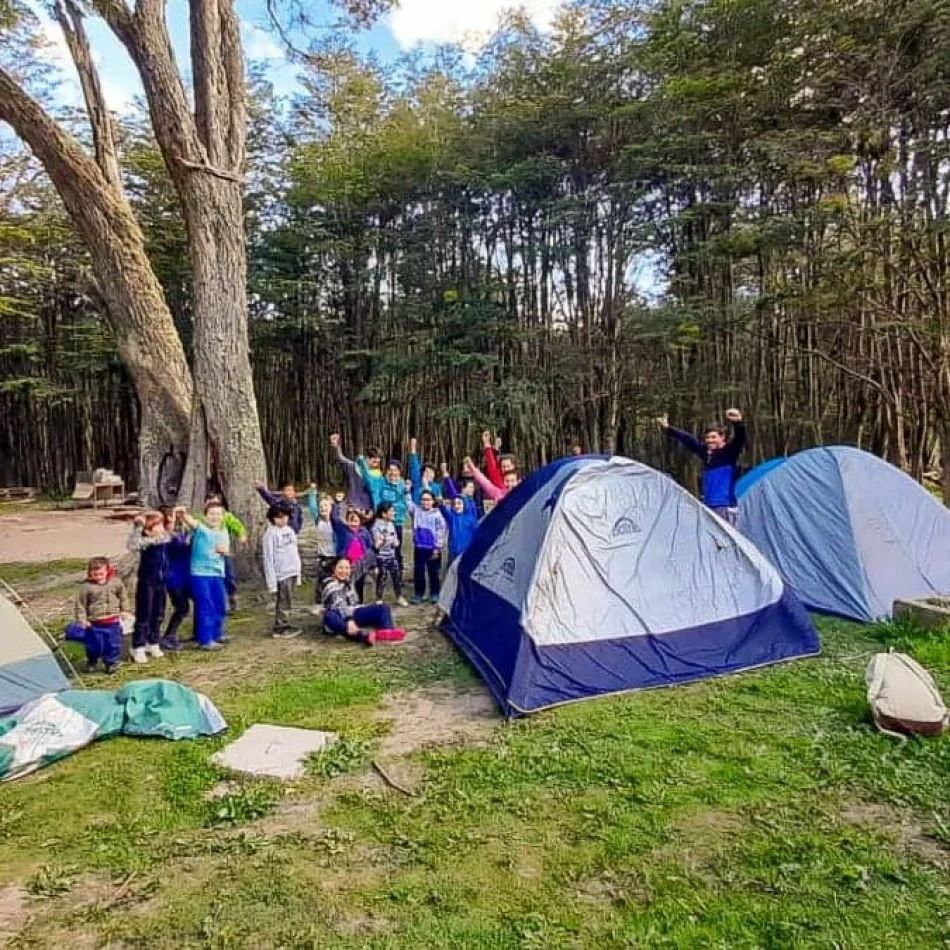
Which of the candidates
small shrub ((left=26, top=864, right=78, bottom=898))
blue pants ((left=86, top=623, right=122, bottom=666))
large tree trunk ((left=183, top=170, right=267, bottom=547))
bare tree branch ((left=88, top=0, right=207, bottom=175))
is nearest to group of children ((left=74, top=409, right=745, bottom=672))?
blue pants ((left=86, top=623, right=122, bottom=666))

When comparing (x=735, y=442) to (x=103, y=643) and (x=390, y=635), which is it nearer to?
(x=390, y=635)

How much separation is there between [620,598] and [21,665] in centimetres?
301

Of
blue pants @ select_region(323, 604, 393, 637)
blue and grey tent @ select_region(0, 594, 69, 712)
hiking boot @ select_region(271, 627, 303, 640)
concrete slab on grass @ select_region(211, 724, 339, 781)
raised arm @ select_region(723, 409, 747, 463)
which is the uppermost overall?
raised arm @ select_region(723, 409, 747, 463)

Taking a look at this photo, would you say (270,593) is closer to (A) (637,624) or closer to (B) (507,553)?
(B) (507,553)

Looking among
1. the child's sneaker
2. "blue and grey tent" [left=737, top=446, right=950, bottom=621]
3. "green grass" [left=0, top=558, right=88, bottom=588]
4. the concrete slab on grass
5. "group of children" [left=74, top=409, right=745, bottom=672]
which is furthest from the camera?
"green grass" [left=0, top=558, right=88, bottom=588]

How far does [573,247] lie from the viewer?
11.4m

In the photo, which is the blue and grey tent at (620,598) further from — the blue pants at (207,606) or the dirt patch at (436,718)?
the blue pants at (207,606)

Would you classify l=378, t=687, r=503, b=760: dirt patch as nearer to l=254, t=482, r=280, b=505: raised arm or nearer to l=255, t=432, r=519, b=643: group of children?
l=255, t=432, r=519, b=643: group of children

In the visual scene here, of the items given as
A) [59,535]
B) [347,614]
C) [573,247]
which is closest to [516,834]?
[347,614]

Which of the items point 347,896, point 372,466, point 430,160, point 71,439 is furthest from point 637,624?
point 71,439

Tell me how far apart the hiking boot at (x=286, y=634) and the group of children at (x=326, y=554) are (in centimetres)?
1

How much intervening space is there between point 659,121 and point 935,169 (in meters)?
3.74

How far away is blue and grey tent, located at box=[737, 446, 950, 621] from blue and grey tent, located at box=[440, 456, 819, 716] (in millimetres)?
896

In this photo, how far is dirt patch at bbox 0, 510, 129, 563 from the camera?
8.87m
